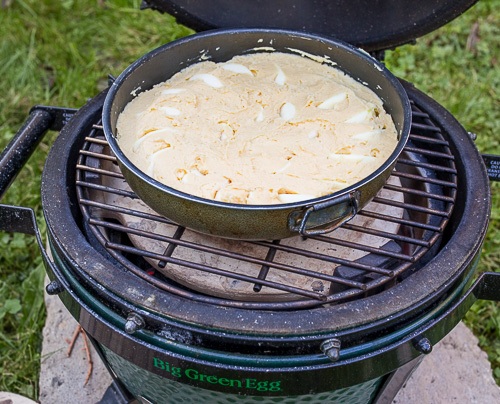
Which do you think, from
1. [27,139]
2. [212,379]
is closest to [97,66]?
[27,139]

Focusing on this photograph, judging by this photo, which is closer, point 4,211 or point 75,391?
point 4,211

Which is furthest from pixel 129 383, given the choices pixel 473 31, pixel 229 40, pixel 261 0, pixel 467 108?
pixel 473 31

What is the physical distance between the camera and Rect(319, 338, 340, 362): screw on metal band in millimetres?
1329

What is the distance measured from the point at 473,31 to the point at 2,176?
384cm

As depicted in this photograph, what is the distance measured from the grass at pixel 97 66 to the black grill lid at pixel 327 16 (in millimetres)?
1503

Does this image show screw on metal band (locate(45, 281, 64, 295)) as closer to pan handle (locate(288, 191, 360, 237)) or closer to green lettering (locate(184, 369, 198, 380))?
green lettering (locate(184, 369, 198, 380))

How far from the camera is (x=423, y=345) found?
1.45 m

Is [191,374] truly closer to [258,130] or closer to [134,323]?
[134,323]

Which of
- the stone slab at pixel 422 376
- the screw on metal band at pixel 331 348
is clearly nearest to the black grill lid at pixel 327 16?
the screw on metal band at pixel 331 348

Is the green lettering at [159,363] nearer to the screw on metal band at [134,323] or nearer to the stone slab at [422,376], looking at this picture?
the screw on metal band at [134,323]

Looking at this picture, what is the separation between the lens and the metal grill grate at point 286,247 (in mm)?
1507

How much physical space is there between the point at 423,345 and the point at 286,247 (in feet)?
1.50

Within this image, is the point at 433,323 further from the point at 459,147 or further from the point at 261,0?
the point at 261,0

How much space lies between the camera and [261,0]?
2.24 meters
